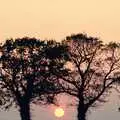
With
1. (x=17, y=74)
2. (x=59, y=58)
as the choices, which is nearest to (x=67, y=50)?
(x=59, y=58)

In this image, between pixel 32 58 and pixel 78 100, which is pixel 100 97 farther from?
pixel 32 58

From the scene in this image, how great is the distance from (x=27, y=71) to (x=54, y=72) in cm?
500

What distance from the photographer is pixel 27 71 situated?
13450cm

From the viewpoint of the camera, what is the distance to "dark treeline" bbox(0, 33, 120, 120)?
133000 millimetres

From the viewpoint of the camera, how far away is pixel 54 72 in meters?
134

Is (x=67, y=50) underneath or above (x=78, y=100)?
above

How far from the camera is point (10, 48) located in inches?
5266

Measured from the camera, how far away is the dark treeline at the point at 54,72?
13300cm

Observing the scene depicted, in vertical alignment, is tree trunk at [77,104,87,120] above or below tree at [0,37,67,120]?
below

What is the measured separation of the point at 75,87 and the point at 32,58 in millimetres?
9579

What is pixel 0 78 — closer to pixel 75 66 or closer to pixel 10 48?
pixel 10 48

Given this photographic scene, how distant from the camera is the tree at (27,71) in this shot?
438 ft

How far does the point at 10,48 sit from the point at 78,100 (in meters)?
15.7

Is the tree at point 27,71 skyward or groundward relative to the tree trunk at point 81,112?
skyward
